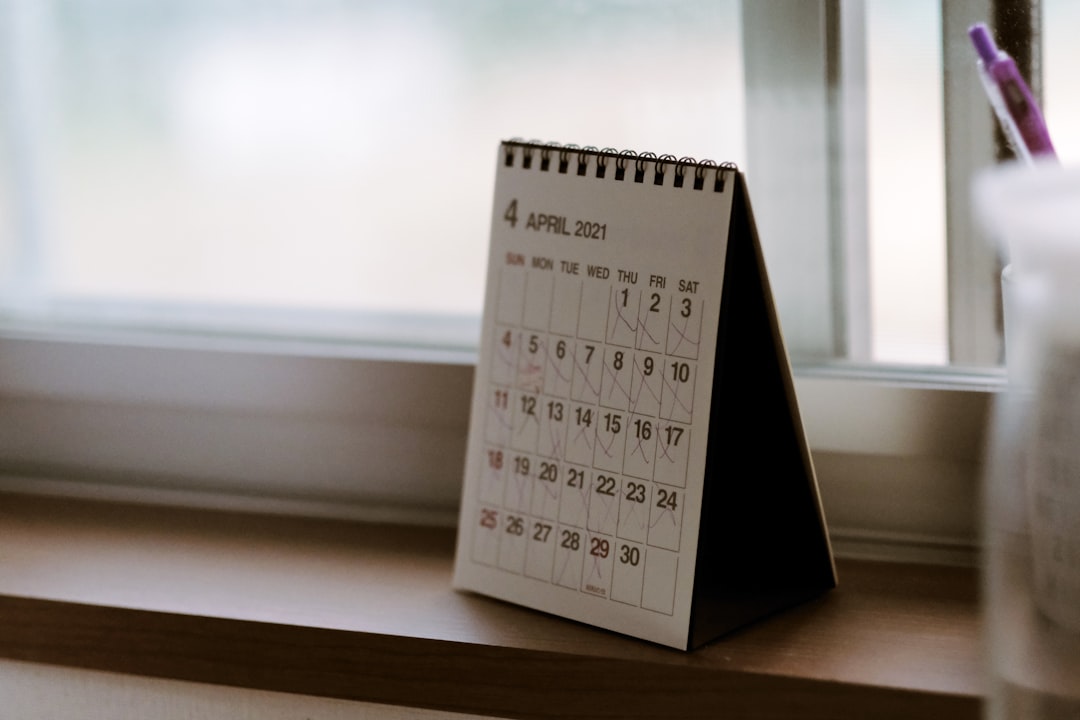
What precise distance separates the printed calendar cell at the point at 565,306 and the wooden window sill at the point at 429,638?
7.3 inches

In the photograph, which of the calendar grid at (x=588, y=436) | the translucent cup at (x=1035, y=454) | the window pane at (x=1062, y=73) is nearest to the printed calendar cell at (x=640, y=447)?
the calendar grid at (x=588, y=436)

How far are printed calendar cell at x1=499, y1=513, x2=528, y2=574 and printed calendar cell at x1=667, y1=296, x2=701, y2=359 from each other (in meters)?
0.16

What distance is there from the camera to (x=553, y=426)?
0.64 meters

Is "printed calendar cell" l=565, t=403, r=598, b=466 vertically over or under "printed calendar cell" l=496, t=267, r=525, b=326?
under

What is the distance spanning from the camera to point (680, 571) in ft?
1.92

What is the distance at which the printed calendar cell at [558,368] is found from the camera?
63 cm

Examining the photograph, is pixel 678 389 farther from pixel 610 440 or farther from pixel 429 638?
pixel 429 638

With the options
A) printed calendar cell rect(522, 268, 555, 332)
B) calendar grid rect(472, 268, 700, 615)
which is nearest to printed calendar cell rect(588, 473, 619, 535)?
calendar grid rect(472, 268, 700, 615)

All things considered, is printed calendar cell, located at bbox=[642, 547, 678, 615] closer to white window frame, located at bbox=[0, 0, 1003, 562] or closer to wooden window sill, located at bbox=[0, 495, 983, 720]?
wooden window sill, located at bbox=[0, 495, 983, 720]

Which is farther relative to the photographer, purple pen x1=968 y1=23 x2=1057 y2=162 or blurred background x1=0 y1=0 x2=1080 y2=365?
blurred background x1=0 y1=0 x2=1080 y2=365

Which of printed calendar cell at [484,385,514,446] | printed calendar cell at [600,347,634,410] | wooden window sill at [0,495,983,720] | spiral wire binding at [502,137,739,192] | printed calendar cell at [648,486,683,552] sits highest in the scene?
spiral wire binding at [502,137,739,192]

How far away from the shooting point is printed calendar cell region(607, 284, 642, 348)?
61cm

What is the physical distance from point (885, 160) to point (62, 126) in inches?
28.3

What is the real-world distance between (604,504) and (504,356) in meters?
0.12
